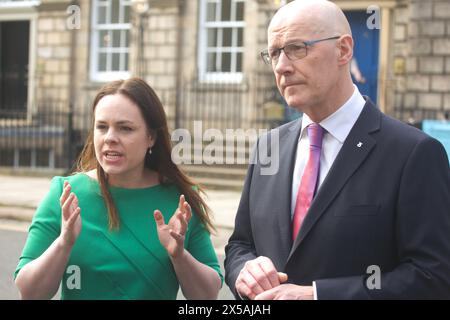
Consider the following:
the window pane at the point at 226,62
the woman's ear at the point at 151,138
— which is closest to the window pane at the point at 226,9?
the window pane at the point at 226,62

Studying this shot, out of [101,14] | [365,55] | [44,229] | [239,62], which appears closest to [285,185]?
[44,229]

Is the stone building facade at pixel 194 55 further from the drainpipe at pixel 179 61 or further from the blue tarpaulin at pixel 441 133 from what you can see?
the blue tarpaulin at pixel 441 133

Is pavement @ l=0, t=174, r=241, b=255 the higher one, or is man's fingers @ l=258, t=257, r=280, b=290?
man's fingers @ l=258, t=257, r=280, b=290

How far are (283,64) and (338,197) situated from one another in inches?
18.7

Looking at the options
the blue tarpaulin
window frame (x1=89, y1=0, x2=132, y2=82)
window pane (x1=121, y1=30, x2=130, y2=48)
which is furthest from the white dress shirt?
window pane (x1=121, y1=30, x2=130, y2=48)

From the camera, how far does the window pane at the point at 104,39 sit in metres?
17.9

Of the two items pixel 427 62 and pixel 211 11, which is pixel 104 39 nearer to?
pixel 211 11

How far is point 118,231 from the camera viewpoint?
2.81 meters

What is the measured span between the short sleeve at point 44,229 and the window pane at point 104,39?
15501 millimetres

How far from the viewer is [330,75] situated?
2.51m

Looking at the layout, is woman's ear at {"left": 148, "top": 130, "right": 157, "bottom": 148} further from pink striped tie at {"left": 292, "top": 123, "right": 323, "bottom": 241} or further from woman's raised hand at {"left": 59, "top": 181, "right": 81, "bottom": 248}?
pink striped tie at {"left": 292, "top": 123, "right": 323, "bottom": 241}

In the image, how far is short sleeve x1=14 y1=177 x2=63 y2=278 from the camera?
2.73 m

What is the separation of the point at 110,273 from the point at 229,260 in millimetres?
438

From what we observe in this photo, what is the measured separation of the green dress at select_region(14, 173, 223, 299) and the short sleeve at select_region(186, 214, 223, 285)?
0.12 meters
